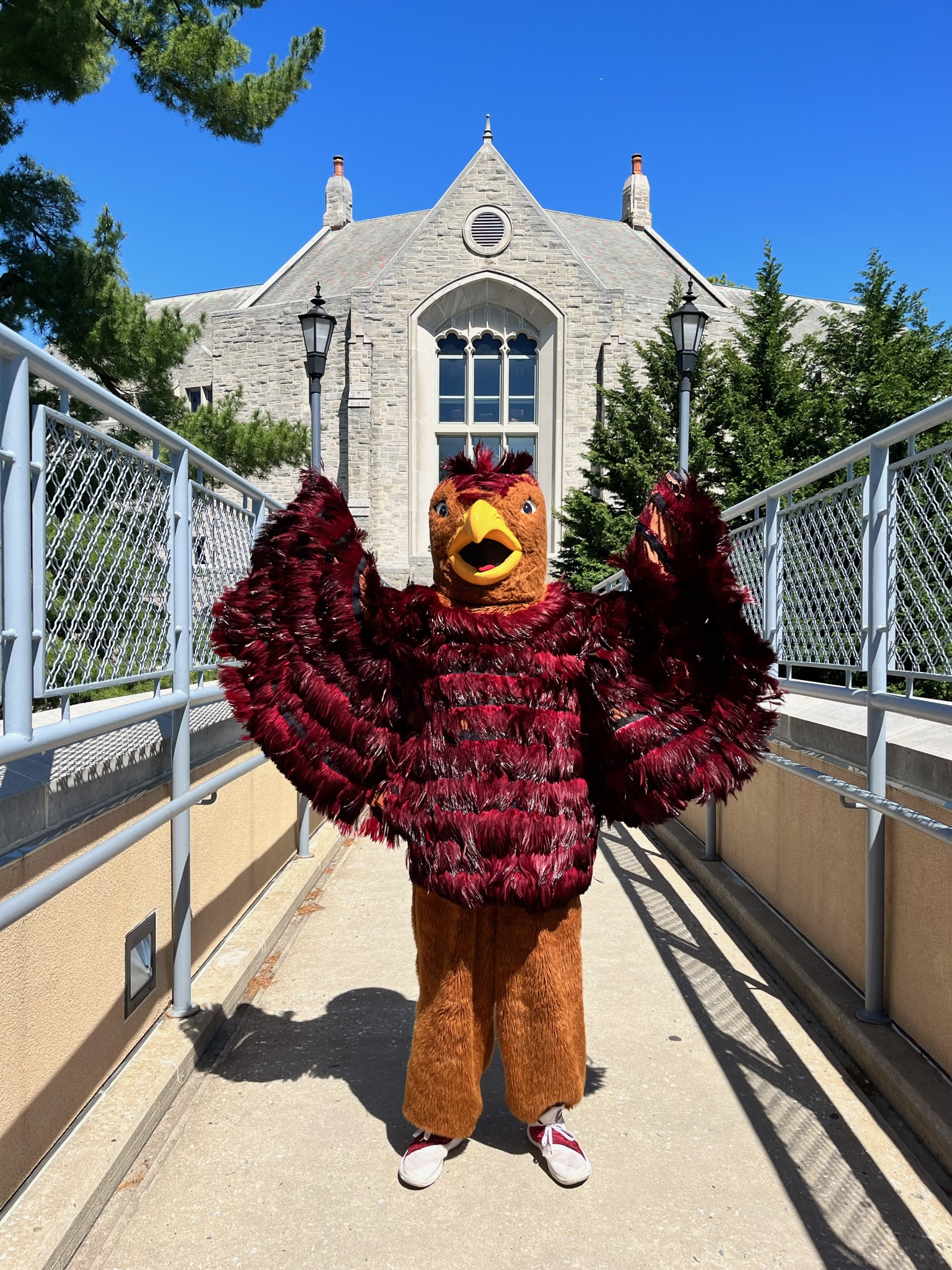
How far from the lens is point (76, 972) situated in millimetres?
2326

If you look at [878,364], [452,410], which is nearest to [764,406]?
[878,364]

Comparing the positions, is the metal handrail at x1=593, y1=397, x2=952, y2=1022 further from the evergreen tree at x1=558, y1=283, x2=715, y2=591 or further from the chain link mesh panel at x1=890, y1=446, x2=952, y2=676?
the evergreen tree at x1=558, y1=283, x2=715, y2=591

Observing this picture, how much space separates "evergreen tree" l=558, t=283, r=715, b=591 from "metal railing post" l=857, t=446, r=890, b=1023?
44.0 ft

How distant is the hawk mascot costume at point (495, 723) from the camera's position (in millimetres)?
2314

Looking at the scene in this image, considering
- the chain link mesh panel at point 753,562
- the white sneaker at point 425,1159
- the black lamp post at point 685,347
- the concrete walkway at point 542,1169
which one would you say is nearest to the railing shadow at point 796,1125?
the concrete walkway at point 542,1169

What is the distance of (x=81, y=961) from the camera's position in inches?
93.3

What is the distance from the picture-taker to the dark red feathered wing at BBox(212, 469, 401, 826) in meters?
2.45

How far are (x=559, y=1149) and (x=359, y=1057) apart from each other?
94 centimetres

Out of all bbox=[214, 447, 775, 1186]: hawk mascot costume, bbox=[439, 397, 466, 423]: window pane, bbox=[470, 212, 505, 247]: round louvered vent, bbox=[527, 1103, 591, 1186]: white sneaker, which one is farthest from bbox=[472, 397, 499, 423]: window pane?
bbox=[527, 1103, 591, 1186]: white sneaker

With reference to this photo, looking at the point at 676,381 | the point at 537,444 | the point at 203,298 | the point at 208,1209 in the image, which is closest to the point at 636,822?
the point at 208,1209

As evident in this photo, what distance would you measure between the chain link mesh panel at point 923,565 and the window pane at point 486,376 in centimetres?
2254

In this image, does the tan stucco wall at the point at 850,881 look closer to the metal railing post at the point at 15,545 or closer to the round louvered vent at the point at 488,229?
the metal railing post at the point at 15,545

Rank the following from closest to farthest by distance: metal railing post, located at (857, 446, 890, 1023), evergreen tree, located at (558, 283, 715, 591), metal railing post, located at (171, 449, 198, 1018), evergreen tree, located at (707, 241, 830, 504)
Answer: metal railing post, located at (857, 446, 890, 1023), metal railing post, located at (171, 449, 198, 1018), evergreen tree, located at (707, 241, 830, 504), evergreen tree, located at (558, 283, 715, 591)

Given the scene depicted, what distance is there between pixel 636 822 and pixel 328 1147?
121 cm
